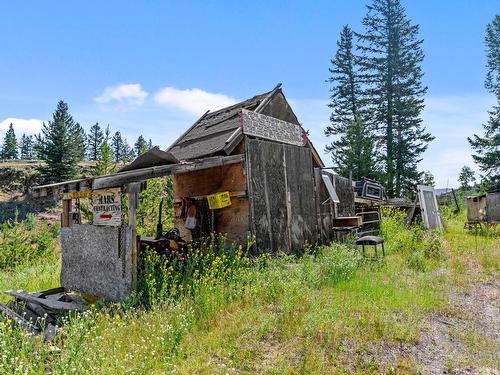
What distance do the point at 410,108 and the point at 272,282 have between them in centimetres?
2894

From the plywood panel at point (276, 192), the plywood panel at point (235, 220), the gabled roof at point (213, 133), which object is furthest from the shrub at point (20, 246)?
the plywood panel at point (276, 192)

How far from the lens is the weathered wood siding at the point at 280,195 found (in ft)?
30.8

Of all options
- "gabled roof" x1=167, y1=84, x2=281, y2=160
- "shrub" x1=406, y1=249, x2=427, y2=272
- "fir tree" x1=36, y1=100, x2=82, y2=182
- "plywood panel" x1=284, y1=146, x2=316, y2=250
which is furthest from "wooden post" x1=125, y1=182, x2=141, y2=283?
"fir tree" x1=36, y1=100, x2=82, y2=182

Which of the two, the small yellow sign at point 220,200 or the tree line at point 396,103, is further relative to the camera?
the tree line at point 396,103

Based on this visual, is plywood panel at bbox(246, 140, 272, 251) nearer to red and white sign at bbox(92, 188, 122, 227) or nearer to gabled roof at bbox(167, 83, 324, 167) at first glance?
gabled roof at bbox(167, 83, 324, 167)

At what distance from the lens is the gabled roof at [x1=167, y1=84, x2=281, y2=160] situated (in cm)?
946

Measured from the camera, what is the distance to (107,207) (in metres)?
7.13

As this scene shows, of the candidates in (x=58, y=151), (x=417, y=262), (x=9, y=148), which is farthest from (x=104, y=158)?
(x=9, y=148)

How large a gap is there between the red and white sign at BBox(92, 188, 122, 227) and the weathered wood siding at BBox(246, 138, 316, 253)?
341 centimetres

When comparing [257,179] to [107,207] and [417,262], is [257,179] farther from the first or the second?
[417,262]

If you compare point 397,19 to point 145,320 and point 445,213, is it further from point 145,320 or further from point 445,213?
point 145,320

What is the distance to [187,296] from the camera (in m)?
6.09

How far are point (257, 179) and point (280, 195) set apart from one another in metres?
1.06

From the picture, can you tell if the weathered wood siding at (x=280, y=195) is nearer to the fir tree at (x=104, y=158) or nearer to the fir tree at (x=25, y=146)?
the fir tree at (x=104, y=158)
